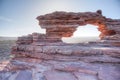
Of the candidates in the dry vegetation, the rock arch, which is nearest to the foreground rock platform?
the rock arch

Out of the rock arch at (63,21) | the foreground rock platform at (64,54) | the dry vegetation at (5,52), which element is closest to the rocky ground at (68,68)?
the foreground rock platform at (64,54)

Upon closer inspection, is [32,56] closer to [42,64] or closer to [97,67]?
[42,64]

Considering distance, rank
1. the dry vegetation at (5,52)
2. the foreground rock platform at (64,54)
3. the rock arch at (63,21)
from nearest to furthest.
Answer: the foreground rock platform at (64,54), the rock arch at (63,21), the dry vegetation at (5,52)

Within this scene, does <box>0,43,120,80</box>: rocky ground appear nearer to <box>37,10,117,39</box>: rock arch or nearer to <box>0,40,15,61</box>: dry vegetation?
<box>37,10,117,39</box>: rock arch

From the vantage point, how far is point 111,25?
1945 cm

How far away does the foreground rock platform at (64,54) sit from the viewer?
12346 mm

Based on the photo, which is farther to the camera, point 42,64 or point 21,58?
point 21,58

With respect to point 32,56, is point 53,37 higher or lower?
higher

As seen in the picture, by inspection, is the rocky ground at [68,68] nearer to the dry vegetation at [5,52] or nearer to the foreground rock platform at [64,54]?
the foreground rock platform at [64,54]

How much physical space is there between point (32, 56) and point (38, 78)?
351 cm

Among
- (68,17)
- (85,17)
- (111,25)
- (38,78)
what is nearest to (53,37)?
(68,17)

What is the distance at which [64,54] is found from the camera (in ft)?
46.3

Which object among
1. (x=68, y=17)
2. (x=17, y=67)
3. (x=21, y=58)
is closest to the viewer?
(x=17, y=67)

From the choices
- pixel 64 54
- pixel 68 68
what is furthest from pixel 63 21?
pixel 68 68
